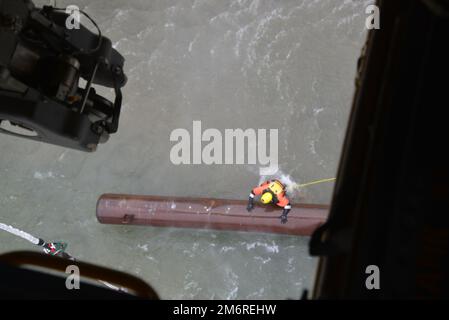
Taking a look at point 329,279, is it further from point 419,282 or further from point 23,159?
point 23,159

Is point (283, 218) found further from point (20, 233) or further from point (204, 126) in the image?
point (20, 233)

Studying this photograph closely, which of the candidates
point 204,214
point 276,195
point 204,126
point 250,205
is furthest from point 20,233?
point 276,195

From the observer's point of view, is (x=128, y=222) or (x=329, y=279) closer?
(x=329, y=279)

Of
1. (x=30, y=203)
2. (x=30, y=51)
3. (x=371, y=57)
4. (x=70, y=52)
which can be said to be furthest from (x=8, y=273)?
(x=30, y=203)

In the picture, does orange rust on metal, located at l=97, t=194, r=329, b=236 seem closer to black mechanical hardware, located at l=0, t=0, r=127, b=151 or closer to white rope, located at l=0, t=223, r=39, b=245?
white rope, located at l=0, t=223, r=39, b=245

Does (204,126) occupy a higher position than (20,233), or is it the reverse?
(204,126)
